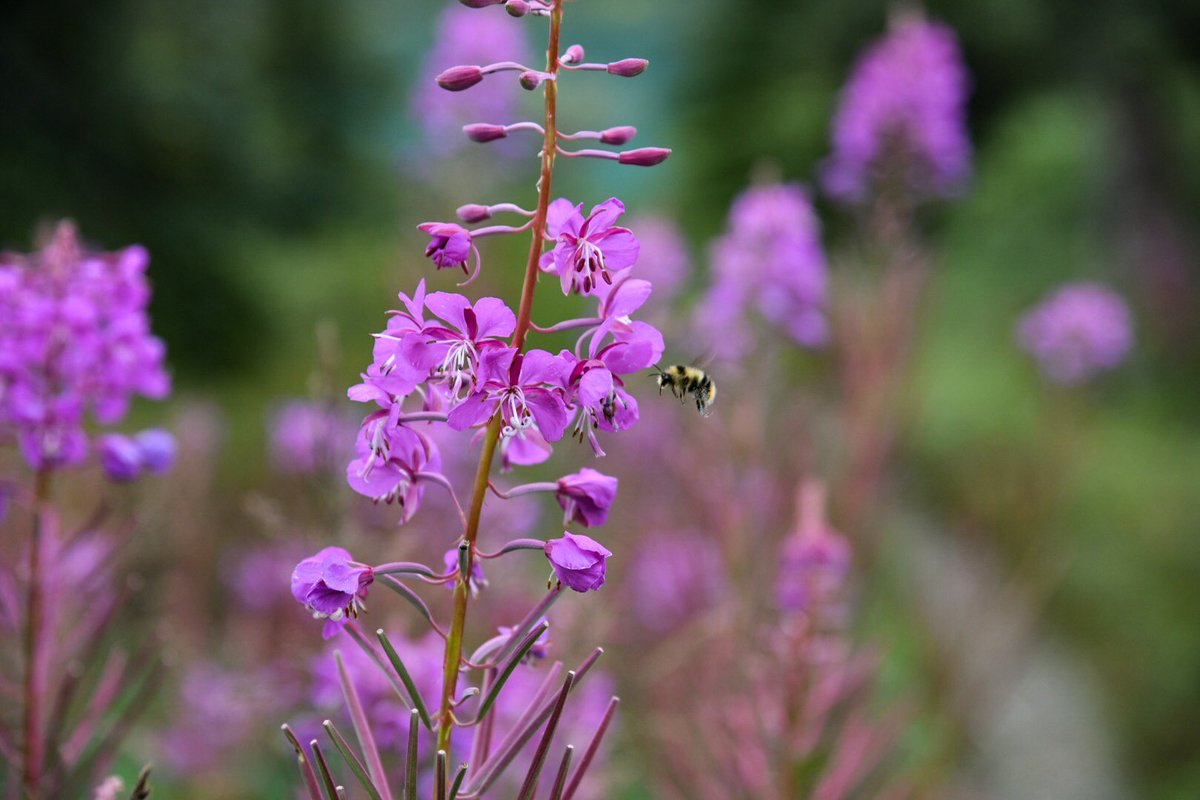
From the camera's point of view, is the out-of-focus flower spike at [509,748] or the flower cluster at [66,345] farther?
the flower cluster at [66,345]

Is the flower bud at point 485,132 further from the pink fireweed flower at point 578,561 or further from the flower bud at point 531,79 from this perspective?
the pink fireweed flower at point 578,561

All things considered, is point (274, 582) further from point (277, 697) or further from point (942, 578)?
point (942, 578)

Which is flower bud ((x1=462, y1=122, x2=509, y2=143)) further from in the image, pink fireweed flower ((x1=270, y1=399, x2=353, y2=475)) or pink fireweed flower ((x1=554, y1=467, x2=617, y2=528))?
pink fireweed flower ((x1=270, y1=399, x2=353, y2=475))

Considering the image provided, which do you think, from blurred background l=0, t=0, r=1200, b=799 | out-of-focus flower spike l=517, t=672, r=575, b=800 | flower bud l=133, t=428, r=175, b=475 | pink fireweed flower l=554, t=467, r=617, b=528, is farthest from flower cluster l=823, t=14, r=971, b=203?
out-of-focus flower spike l=517, t=672, r=575, b=800

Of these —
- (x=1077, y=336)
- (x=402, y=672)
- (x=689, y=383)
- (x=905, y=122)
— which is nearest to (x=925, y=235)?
(x=1077, y=336)

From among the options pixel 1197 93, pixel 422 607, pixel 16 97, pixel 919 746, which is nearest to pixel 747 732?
pixel 422 607

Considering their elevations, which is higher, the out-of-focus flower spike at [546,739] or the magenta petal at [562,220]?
the magenta petal at [562,220]

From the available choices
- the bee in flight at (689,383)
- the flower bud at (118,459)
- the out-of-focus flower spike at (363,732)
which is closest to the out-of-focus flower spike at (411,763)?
the out-of-focus flower spike at (363,732)
